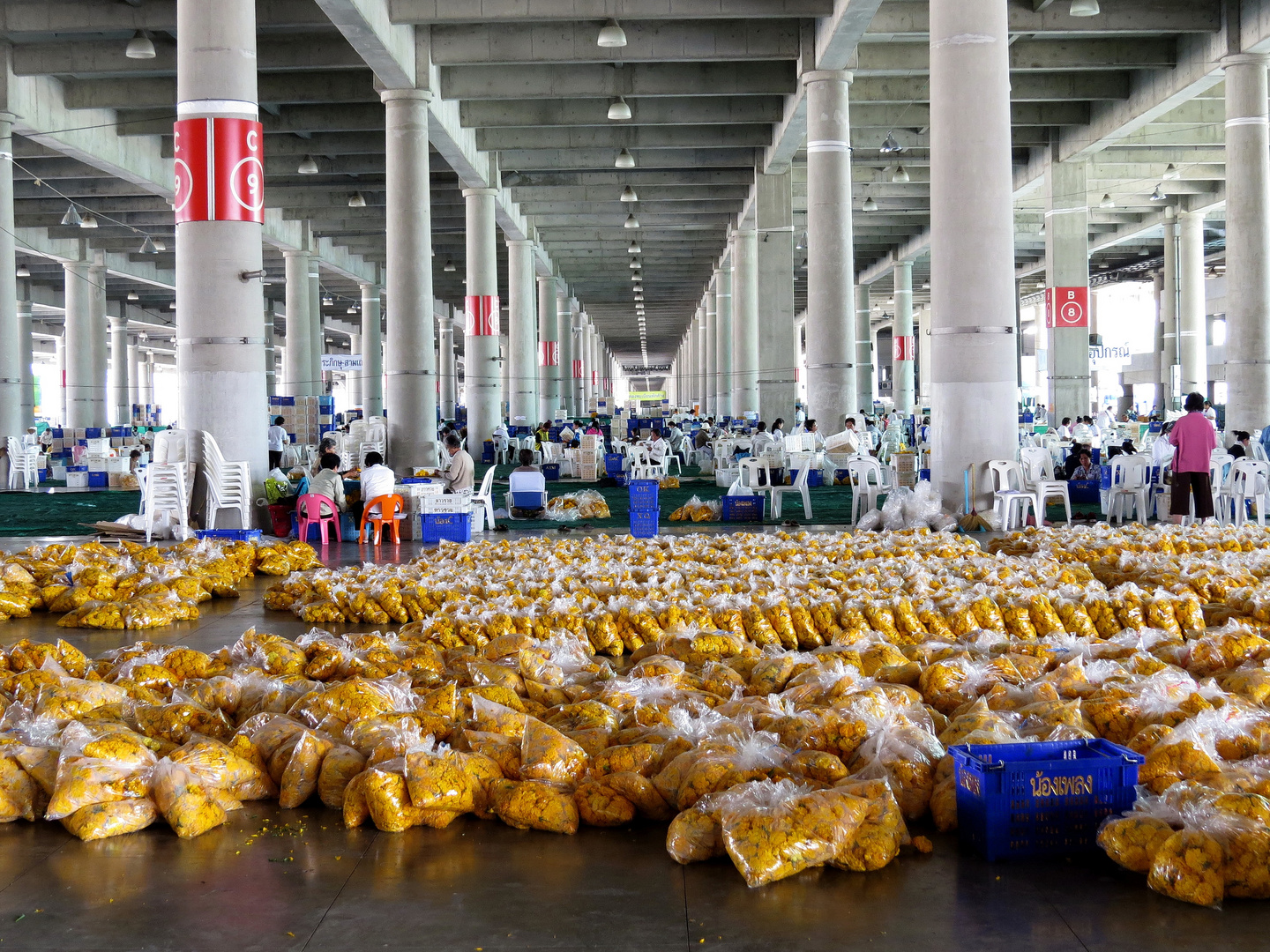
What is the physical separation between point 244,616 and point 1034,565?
6366 mm

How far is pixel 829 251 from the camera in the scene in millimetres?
24797

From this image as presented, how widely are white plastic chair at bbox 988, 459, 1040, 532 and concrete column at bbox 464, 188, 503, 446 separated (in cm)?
1970

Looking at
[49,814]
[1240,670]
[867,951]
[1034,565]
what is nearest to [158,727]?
[49,814]

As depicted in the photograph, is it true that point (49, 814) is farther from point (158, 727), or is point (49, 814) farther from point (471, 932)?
point (471, 932)

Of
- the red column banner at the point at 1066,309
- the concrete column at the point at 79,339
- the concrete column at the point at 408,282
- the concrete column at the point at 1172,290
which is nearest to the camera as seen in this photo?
the concrete column at the point at 408,282

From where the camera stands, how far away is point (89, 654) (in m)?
7.80

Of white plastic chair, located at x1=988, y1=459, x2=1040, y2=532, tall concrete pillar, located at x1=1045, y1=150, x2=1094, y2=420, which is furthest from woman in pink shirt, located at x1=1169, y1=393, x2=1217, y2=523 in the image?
tall concrete pillar, located at x1=1045, y1=150, x2=1094, y2=420

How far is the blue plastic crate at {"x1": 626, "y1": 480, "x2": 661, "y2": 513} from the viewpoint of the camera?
1470 centimetres

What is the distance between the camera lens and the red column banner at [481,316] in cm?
3212

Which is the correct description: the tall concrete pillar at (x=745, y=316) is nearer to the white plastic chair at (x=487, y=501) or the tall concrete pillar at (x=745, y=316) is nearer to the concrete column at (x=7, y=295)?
the concrete column at (x=7, y=295)

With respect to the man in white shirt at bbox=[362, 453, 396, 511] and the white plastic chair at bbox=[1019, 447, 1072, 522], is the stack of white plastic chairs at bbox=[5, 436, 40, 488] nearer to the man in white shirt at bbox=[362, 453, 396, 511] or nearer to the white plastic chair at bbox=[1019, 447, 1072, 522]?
the man in white shirt at bbox=[362, 453, 396, 511]

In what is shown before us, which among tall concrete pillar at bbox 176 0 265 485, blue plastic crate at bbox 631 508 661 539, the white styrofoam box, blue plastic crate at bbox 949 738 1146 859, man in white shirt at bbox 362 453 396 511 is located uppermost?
tall concrete pillar at bbox 176 0 265 485

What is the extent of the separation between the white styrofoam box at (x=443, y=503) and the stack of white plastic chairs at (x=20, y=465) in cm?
1479

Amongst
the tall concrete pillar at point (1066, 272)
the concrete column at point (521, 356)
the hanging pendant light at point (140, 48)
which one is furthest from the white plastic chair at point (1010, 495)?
the concrete column at point (521, 356)
